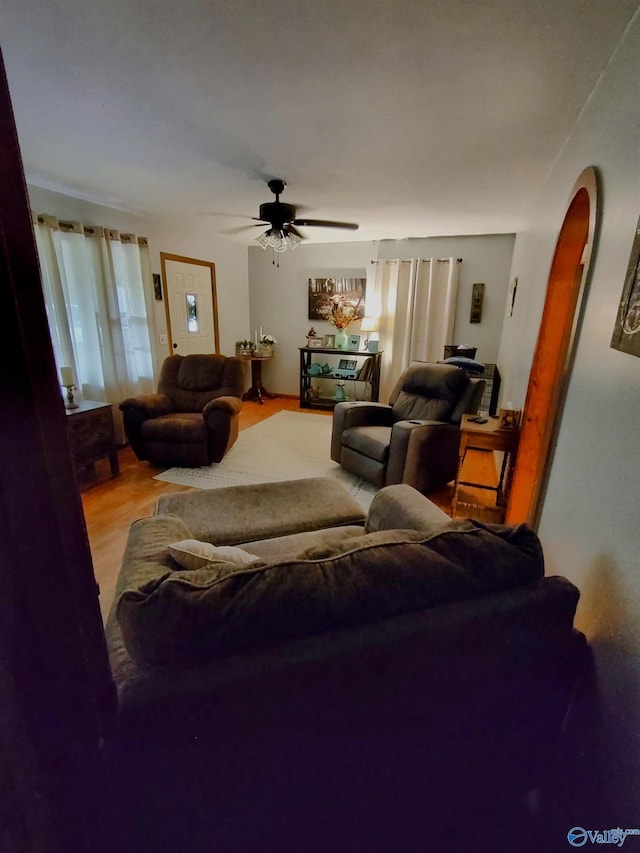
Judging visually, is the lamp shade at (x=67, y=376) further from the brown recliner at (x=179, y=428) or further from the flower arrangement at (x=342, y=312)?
the flower arrangement at (x=342, y=312)

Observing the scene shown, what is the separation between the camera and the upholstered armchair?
265 cm

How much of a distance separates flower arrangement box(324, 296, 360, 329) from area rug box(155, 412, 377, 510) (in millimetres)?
1529

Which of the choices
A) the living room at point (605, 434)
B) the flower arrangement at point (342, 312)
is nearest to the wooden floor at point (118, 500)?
the living room at point (605, 434)

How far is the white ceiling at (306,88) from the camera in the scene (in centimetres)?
→ 114

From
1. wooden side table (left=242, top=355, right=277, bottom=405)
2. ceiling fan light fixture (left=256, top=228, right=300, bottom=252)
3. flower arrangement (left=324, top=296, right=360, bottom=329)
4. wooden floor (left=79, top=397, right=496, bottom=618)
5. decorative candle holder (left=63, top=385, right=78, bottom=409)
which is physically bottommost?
wooden floor (left=79, top=397, right=496, bottom=618)

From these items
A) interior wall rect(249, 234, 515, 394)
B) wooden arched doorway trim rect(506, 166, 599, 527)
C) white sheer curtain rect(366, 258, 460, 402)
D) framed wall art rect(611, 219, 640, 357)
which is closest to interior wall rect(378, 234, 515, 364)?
interior wall rect(249, 234, 515, 394)

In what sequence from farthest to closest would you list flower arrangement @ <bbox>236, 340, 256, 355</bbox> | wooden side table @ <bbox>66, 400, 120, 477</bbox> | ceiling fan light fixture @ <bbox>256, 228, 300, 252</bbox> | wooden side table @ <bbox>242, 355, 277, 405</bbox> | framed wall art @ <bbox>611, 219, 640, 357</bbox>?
wooden side table @ <bbox>242, 355, 277, 405</bbox>, flower arrangement @ <bbox>236, 340, 256, 355</bbox>, ceiling fan light fixture @ <bbox>256, 228, 300, 252</bbox>, wooden side table @ <bbox>66, 400, 120, 477</bbox>, framed wall art @ <bbox>611, 219, 640, 357</bbox>

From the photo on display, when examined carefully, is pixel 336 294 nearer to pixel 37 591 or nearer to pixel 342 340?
pixel 342 340

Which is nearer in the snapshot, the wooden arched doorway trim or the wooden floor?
the wooden arched doorway trim

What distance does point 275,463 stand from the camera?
3.44m

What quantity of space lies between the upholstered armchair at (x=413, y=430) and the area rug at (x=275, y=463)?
6.1 inches

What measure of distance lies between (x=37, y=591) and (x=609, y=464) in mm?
1282

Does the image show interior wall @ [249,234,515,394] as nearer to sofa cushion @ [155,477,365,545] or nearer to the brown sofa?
sofa cushion @ [155,477,365,545]

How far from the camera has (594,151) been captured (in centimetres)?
146
